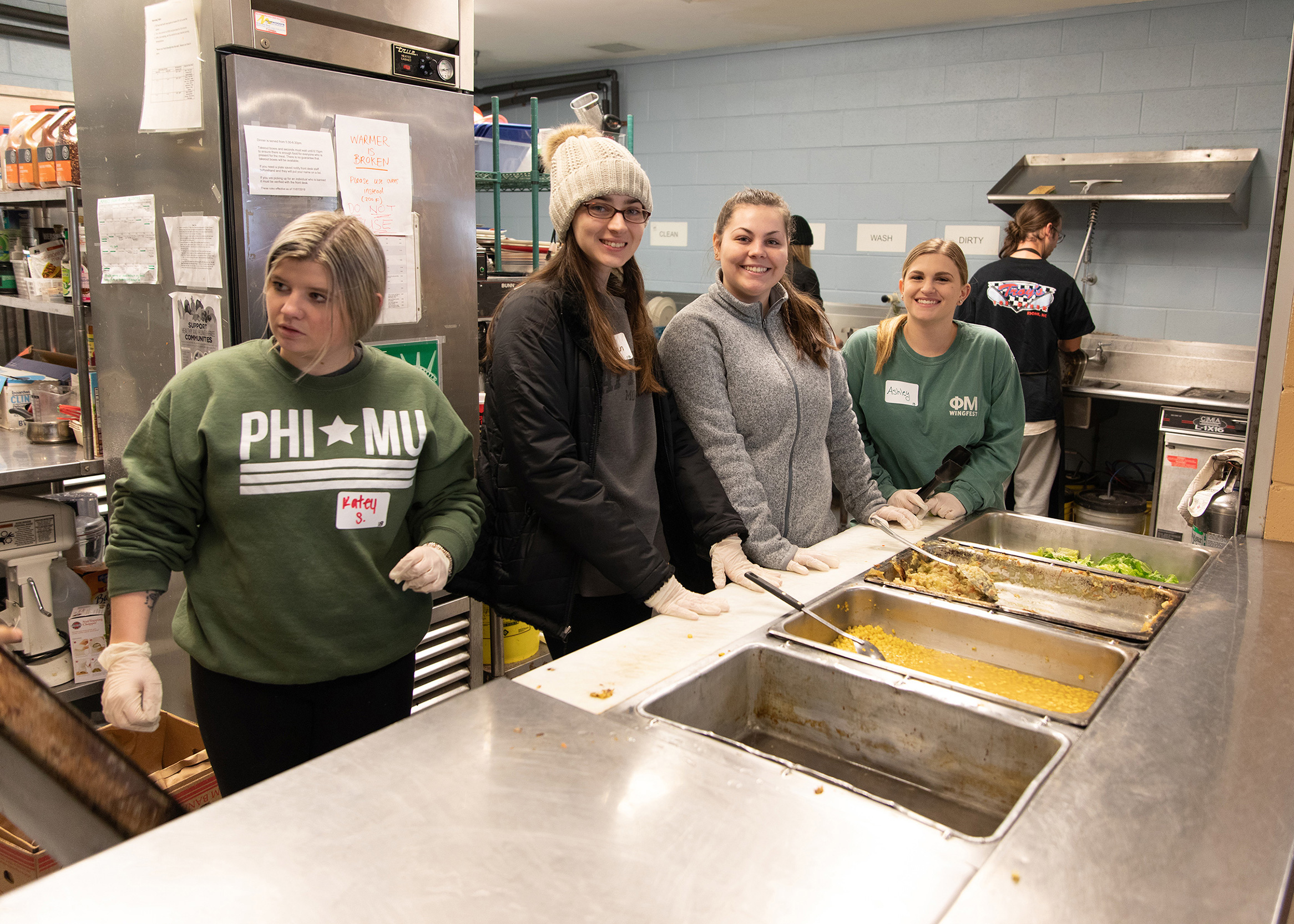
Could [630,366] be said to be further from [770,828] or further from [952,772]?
[770,828]

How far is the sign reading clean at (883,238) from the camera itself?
19.5 ft

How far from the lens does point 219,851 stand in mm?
923

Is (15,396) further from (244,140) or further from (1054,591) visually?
(1054,591)

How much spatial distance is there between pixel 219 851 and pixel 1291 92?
2390mm

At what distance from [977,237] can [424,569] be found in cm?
495

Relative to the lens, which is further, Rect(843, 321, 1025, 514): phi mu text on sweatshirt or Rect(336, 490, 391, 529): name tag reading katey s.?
Rect(843, 321, 1025, 514): phi mu text on sweatshirt

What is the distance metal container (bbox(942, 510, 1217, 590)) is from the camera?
2.10 meters

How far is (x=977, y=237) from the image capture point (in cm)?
563

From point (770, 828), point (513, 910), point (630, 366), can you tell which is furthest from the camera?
point (630, 366)

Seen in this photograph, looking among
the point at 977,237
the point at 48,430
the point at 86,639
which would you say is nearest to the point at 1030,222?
the point at 977,237

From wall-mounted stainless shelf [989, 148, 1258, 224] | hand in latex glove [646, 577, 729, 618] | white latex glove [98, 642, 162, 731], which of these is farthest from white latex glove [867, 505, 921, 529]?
wall-mounted stainless shelf [989, 148, 1258, 224]

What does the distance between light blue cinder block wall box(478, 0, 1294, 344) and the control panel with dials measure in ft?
7.90

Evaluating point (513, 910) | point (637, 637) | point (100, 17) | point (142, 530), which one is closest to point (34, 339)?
point (100, 17)

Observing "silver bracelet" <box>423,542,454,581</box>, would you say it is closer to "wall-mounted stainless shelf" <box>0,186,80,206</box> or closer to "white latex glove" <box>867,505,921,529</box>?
"white latex glove" <box>867,505,921,529</box>
